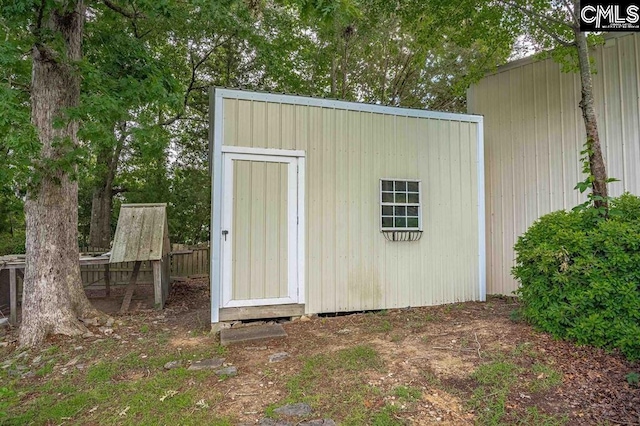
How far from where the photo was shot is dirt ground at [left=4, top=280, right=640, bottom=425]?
7.95ft

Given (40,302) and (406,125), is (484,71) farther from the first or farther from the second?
(40,302)

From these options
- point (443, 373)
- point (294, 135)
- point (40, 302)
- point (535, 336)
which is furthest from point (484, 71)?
point (40, 302)

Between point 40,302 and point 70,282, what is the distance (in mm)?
507

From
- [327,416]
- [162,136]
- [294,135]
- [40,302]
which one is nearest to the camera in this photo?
[327,416]

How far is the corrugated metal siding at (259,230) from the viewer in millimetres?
4352

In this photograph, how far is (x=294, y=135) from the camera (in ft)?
15.2

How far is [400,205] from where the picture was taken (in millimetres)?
5098

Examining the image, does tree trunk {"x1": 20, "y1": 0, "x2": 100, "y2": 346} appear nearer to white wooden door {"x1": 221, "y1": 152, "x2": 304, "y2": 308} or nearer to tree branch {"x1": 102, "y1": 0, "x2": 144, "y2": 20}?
tree branch {"x1": 102, "y1": 0, "x2": 144, "y2": 20}

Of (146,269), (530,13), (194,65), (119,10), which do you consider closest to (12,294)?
(146,269)

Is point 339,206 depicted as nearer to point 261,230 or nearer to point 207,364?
point 261,230

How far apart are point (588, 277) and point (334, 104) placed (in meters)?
3.36

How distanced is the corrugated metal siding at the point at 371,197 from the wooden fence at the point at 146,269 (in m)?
4.05

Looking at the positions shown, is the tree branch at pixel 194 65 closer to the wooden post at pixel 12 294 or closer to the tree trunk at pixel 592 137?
the wooden post at pixel 12 294

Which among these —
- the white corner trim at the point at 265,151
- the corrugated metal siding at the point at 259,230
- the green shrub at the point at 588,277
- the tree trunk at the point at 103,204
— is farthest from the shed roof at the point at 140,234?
the green shrub at the point at 588,277
